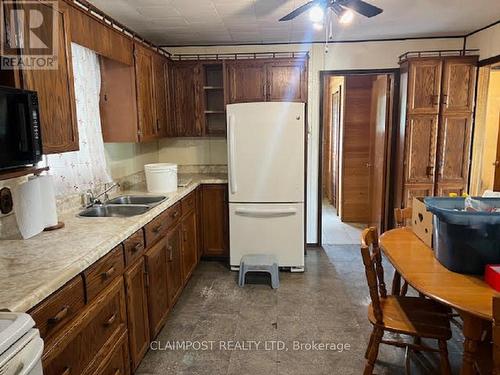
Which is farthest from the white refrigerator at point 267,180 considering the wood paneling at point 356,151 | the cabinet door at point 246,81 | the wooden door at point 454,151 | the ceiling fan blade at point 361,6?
the wood paneling at point 356,151

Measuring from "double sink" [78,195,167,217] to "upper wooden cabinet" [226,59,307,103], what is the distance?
149 cm

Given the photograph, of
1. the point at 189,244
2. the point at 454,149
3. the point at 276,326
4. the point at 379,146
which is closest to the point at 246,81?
the point at 189,244

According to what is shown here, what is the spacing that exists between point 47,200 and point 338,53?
3.33 metres

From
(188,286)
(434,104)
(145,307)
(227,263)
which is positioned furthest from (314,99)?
(145,307)

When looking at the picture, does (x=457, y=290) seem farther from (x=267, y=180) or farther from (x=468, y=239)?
(x=267, y=180)

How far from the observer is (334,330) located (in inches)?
103

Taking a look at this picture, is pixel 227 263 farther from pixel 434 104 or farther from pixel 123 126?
pixel 434 104

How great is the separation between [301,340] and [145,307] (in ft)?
3.57

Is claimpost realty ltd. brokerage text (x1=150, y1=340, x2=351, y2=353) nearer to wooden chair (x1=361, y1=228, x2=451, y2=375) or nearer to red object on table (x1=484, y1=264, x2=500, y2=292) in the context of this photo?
wooden chair (x1=361, y1=228, x2=451, y2=375)

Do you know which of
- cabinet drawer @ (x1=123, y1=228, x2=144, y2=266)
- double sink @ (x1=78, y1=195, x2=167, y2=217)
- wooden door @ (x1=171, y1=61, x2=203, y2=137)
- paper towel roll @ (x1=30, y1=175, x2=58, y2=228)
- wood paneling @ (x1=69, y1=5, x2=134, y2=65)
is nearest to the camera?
paper towel roll @ (x1=30, y1=175, x2=58, y2=228)

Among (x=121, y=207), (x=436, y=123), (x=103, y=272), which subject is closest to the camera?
(x=103, y=272)

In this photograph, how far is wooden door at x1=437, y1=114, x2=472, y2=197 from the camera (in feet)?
12.3

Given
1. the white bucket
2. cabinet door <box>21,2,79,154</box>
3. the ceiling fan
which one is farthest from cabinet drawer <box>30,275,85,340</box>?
the ceiling fan

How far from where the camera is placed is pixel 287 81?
3775 millimetres
